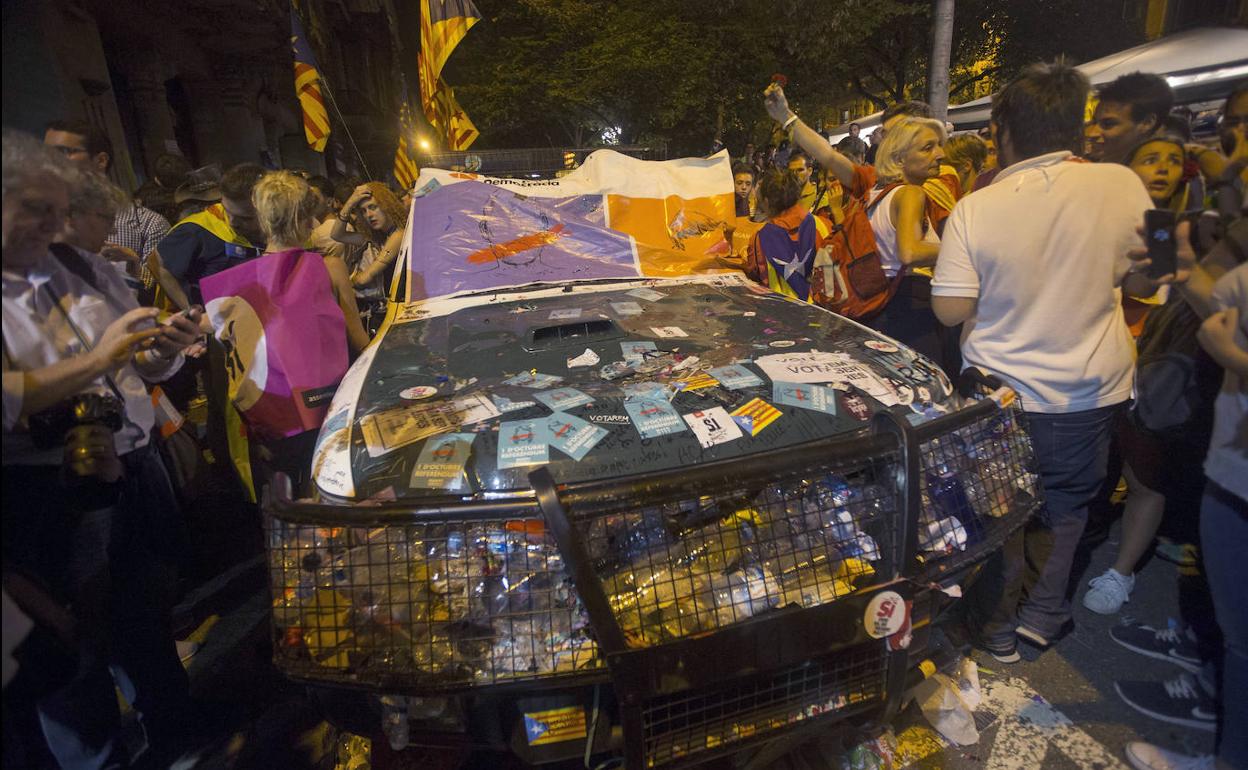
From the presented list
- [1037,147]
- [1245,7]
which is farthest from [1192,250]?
[1245,7]

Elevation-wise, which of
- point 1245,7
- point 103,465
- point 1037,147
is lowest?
point 103,465

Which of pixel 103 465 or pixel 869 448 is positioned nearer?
pixel 103 465

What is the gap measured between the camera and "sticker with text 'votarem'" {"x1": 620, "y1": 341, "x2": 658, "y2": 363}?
4.85 ft

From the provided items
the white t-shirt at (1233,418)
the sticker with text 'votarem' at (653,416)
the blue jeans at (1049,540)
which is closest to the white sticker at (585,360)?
the sticker with text 'votarem' at (653,416)

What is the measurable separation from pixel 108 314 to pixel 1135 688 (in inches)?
135

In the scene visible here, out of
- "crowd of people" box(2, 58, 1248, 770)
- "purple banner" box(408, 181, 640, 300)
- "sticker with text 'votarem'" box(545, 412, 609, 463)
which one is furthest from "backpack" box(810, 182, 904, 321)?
"sticker with text 'votarem'" box(545, 412, 609, 463)

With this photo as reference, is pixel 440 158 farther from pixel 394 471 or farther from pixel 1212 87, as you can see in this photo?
pixel 1212 87

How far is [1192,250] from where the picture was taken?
165cm

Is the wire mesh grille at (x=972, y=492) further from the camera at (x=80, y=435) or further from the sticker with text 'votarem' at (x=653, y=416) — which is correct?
the camera at (x=80, y=435)

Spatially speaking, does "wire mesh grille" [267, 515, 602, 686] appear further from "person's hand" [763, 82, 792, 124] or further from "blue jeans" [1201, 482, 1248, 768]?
"person's hand" [763, 82, 792, 124]

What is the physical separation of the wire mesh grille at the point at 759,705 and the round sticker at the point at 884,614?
0.30ft

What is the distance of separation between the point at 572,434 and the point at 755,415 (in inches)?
21.6

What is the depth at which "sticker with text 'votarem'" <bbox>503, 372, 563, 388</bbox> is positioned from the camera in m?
2.14

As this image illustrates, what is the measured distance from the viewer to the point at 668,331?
2643 mm
